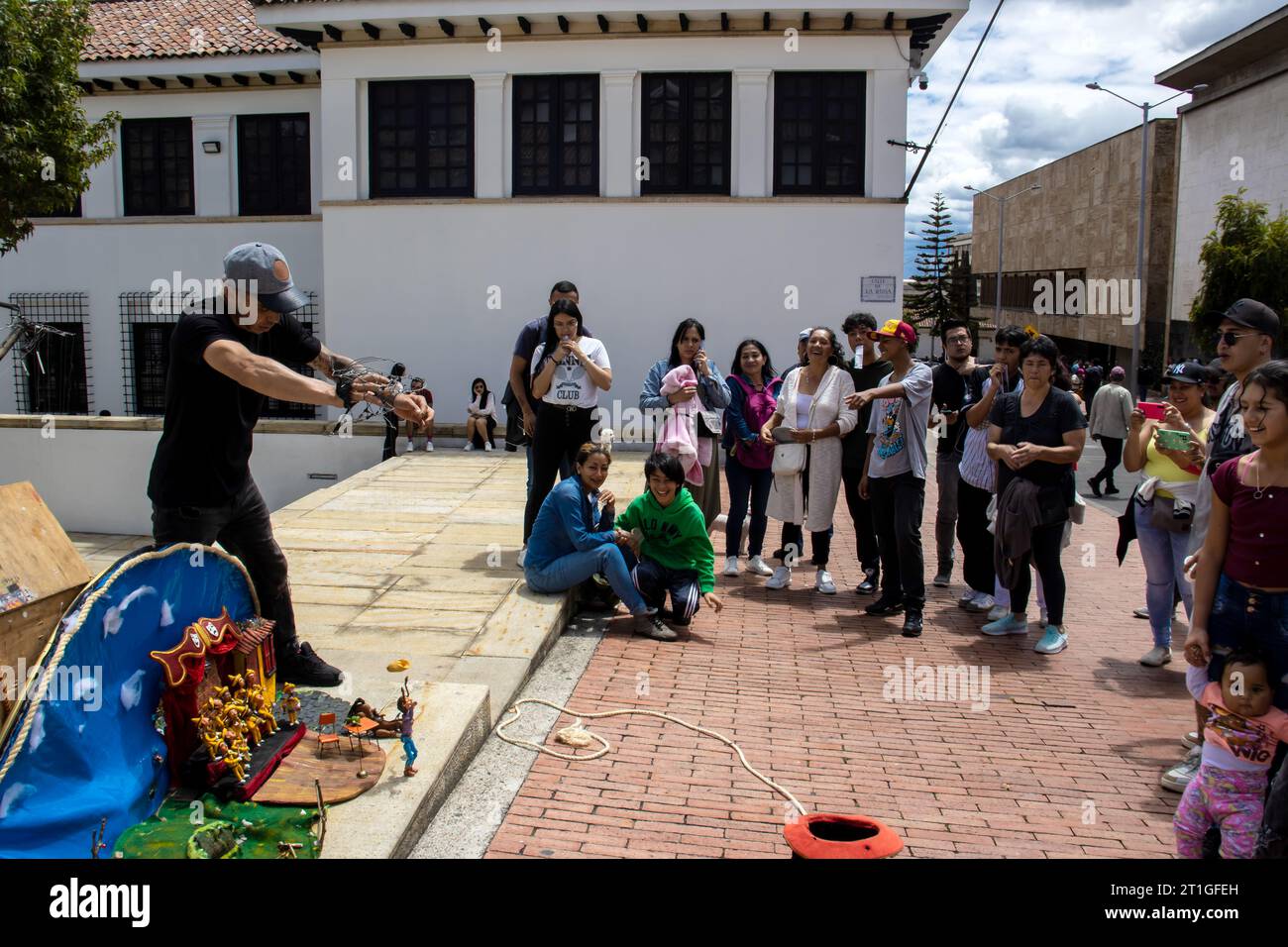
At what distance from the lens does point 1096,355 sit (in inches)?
2071

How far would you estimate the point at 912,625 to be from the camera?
6863 millimetres

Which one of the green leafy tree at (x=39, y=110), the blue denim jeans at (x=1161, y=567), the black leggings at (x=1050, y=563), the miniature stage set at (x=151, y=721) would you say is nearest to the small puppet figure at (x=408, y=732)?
the miniature stage set at (x=151, y=721)

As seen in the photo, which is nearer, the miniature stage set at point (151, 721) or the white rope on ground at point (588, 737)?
the miniature stage set at point (151, 721)

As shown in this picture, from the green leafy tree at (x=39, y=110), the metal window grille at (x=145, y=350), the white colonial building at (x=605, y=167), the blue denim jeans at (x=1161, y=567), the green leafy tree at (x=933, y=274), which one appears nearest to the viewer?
the blue denim jeans at (x=1161, y=567)

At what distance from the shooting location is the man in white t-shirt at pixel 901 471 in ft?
22.6

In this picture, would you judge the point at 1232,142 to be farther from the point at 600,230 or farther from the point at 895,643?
the point at 895,643

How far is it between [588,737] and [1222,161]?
41.3 m

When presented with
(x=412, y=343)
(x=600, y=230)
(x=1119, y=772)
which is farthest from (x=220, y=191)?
(x=1119, y=772)

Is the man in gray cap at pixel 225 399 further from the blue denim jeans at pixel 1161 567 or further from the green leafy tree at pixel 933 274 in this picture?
the green leafy tree at pixel 933 274

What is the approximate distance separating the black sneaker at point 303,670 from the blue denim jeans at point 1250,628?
3.72 meters

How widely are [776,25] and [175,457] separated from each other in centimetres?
1440

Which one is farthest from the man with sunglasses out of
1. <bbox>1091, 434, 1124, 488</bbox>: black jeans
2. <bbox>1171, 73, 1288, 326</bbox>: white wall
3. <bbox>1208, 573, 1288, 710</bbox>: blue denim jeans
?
<bbox>1171, 73, 1288, 326</bbox>: white wall

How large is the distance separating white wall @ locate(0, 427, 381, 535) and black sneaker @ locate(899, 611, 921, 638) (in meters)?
10.5

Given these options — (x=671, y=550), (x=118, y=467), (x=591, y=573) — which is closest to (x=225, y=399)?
(x=591, y=573)
